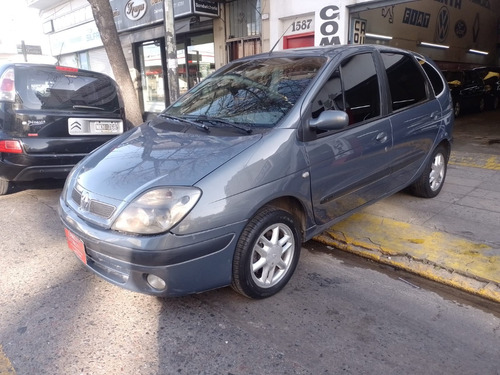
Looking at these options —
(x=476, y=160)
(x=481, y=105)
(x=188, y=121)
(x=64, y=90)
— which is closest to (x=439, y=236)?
(x=188, y=121)

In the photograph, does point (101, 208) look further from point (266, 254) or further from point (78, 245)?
point (266, 254)

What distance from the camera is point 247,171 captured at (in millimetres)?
2451

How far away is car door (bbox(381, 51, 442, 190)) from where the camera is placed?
3650 mm

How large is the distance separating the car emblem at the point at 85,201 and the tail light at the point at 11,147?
239cm

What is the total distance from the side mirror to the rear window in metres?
3.44

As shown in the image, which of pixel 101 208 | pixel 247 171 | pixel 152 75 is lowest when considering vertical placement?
pixel 101 208

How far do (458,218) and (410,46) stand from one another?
1051cm

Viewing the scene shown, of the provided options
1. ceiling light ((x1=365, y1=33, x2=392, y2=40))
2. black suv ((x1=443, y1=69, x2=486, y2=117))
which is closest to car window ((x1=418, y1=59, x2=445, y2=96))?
ceiling light ((x1=365, y1=33, x2=392, y2=40))

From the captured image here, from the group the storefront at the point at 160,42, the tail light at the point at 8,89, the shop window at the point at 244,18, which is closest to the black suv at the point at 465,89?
the shop window at the point at 244,18

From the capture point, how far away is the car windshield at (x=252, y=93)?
116 inches

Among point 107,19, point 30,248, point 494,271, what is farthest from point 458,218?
point 107,19

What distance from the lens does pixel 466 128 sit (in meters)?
10.5

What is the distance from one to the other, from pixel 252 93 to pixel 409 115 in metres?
1.66

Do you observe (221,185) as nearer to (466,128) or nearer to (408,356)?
(408,356)
